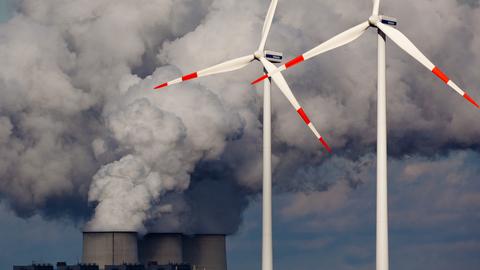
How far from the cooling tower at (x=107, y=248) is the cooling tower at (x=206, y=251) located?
798 inches

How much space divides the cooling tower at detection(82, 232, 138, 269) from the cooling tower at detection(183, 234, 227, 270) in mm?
20274

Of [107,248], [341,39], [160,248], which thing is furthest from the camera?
[160,248]

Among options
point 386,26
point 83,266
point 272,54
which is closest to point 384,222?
point 386,26

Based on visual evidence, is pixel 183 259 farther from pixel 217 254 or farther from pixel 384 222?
pixel 384 222

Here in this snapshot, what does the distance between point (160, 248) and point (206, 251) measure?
1104cm

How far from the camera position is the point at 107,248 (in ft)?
504

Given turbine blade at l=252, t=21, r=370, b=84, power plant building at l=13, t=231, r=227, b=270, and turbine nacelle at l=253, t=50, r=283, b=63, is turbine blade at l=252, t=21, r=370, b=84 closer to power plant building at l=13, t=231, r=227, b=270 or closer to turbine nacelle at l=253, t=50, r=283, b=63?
turbine nacelle at l=253, t=50, r=283, b=63

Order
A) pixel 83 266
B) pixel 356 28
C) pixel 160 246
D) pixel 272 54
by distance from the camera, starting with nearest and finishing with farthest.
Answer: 1. pixel 356 28
2. pixel 272 54
3. pixel 83 266
4. pixel 160 246

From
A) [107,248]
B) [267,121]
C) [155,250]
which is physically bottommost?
[107,248]

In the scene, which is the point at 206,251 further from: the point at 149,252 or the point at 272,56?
the point at 272,56

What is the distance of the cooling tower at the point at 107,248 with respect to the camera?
153m

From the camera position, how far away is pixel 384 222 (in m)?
71.9

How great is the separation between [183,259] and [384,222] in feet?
355

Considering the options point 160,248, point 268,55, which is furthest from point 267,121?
point 160,248
